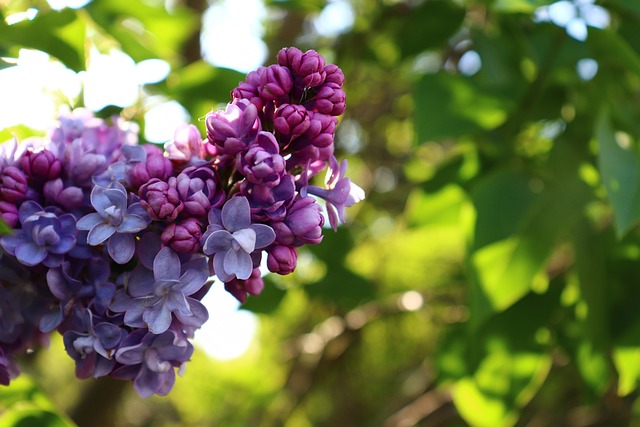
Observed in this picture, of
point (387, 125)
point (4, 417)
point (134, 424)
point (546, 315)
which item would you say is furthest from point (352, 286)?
point (134, 424)

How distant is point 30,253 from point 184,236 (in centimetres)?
11

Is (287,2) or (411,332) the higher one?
(287,2)

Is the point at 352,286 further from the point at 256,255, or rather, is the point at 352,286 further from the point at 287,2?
the point at 256,255

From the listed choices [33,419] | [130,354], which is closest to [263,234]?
[130,354]

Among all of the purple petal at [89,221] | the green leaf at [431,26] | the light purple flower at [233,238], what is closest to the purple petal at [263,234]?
the light purple flower at [233,238]

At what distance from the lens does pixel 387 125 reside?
2.12 metres

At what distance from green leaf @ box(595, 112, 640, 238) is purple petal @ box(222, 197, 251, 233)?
454 mm

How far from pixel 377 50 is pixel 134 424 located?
163 centimetres

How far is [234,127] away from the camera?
0.53 m

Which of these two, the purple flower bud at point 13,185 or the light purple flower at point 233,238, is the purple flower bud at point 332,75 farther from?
the purple flower bud at point 13,185

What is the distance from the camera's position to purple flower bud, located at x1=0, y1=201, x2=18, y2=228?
1.79 feet

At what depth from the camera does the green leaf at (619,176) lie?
0.83 meters

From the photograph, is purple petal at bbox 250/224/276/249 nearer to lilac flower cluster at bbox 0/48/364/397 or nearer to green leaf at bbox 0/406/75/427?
lilac flower cluster at bbox 0/48/364/397

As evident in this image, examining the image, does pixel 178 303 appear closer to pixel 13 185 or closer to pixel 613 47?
pixel 13 185
